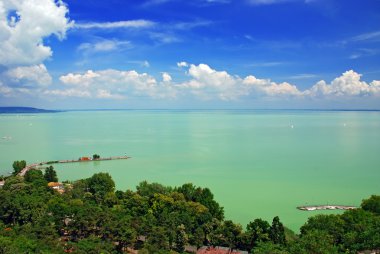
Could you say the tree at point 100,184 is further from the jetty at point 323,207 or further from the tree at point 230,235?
the jetty at point 323,207

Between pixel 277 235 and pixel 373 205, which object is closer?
pixel 277 235

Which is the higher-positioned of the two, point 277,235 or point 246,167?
point 277,235

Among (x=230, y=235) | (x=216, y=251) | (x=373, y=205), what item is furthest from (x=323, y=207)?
(x=216, y=251)

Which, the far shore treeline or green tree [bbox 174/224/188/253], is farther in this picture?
green tree [bbox 174/224/188/253]

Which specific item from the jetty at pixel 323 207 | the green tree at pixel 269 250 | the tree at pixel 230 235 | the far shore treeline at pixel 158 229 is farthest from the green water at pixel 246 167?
the green tree at pixel 269 250

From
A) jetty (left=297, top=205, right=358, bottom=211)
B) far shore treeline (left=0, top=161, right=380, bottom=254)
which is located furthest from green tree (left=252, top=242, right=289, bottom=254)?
jetty (left=297, top=205, right=358, bottom=211)

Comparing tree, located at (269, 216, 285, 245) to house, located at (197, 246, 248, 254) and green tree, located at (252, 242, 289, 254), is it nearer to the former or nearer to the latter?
house, located at (197, 246, 248, 254)

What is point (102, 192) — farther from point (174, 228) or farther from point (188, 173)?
point (188, 173)

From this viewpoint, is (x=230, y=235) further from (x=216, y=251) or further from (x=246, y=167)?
(x=246, y=167)
